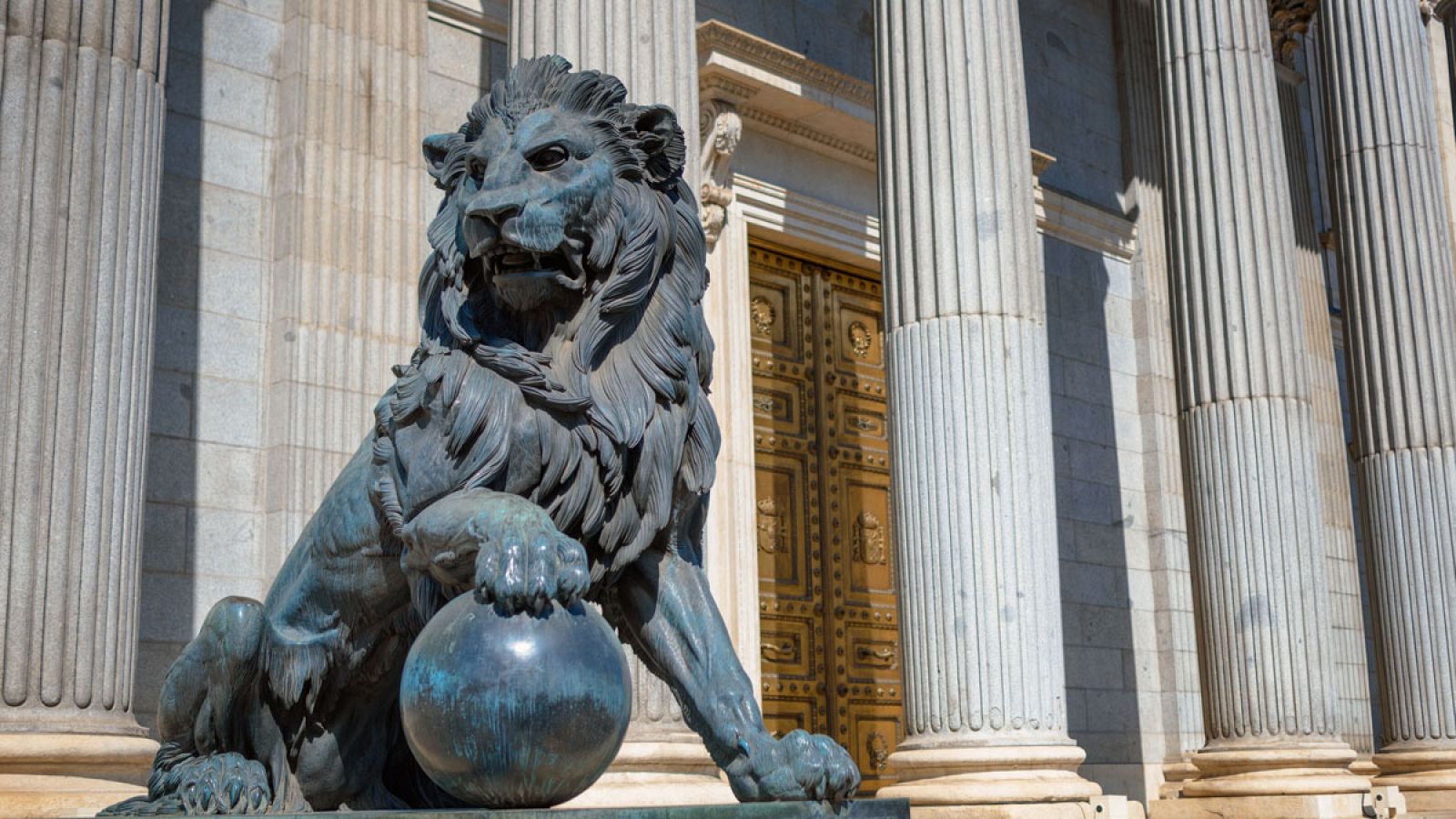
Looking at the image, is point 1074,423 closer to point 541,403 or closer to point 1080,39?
point 1080,39

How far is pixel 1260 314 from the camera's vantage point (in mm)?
12531

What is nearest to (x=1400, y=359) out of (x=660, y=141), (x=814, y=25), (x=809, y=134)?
(x=809, y=134)

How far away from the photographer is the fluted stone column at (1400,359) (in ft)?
47.2

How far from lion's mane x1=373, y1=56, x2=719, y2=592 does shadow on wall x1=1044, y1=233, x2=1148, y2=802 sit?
13.1m

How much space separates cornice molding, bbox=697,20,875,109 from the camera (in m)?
12.8

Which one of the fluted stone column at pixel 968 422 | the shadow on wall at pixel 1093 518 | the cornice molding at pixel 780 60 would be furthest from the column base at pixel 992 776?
the shadow on wall at pixel 1093 518

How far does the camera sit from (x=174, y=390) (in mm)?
9734

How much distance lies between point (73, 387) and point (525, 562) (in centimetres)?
488

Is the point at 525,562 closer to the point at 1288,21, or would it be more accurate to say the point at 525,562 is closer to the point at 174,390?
the point at 174,390

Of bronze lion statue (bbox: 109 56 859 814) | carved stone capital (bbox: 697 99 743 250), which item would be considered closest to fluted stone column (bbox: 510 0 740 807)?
carved stone capital (bbox: 697 99 743 250)

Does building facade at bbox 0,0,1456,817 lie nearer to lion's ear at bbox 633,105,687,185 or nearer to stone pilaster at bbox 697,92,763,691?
stone pilaster at bbox 697,92,763,691

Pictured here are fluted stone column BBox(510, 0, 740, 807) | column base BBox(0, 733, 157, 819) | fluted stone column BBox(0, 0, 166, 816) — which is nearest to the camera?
column base BBox(0, 733, 157, 819)

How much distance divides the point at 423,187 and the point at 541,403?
8.10m

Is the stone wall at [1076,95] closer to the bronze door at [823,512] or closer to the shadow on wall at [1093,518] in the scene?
the shadow on wall at [1093,518]
